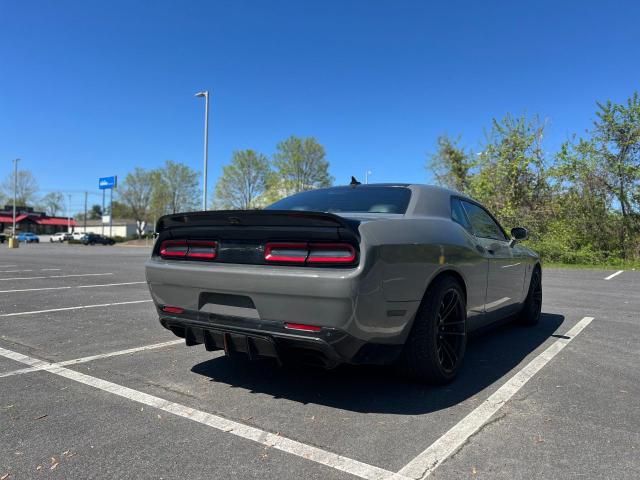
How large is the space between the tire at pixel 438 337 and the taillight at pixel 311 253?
770 mm

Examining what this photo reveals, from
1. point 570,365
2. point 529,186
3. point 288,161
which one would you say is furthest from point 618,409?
point 288,161

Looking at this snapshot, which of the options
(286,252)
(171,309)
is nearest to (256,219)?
(286,252)

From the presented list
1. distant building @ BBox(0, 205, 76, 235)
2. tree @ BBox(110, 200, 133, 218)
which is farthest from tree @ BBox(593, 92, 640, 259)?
distant building @ BBox(0, 205, 76, 235)

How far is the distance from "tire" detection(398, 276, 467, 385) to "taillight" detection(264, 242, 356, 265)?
0.77m

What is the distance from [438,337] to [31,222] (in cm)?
10083

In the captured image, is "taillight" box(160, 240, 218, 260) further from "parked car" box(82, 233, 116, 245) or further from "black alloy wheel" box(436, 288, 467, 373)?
"parked car" box(82, 233, 116, 245)

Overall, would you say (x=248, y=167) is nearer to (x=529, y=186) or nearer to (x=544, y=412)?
(x=529, y=186)

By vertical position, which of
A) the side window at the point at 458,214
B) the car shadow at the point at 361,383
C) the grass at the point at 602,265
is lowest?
the grass at the point at 602,265

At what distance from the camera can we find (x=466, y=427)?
2828 millimetres

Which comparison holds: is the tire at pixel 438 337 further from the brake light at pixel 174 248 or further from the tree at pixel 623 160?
the tree at pixel 623 160

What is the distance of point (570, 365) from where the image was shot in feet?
13.8

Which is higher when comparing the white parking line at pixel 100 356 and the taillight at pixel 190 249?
the taillight at pixel 190 249

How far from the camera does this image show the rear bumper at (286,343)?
2.82 metres

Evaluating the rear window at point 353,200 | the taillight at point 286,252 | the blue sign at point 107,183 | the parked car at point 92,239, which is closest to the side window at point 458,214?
the rear window at point 353,200
